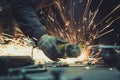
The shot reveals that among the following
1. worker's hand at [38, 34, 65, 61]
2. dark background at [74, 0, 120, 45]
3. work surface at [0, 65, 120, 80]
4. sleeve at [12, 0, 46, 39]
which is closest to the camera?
work surface at [0, 65, 120, 80]

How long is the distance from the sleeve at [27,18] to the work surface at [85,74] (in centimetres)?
77

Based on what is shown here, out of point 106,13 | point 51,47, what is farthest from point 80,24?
point 51,47

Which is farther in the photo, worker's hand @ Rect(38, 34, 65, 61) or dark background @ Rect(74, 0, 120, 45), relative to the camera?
dark background @ Rect(74, 0, 120, 45)

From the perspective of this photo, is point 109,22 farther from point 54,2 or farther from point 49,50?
point 49,50

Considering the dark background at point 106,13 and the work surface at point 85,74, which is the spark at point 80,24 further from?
the work surface at point 85,74

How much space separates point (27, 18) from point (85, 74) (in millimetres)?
1216

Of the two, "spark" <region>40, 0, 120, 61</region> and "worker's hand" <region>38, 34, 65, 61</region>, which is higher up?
"spark" <region>40, 0, 120, 61</region>

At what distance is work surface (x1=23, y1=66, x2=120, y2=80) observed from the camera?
80.0 inches

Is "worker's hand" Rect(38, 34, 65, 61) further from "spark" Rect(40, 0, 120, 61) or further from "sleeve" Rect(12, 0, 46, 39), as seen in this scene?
"spark" Rect(40, 0, 120, 61)

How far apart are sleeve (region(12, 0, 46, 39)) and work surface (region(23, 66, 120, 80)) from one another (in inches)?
30.3

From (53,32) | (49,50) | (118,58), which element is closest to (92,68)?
(118,58)

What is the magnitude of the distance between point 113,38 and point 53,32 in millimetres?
805

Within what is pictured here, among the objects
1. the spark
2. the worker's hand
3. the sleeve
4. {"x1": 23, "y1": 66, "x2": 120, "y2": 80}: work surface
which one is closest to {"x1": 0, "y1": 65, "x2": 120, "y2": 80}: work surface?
{"x1": 23, "y1": 66, "x2": 120, "y2": 80}: work surface

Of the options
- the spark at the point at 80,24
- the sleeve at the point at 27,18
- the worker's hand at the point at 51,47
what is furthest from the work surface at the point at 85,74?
the spark at the point at 80,24
